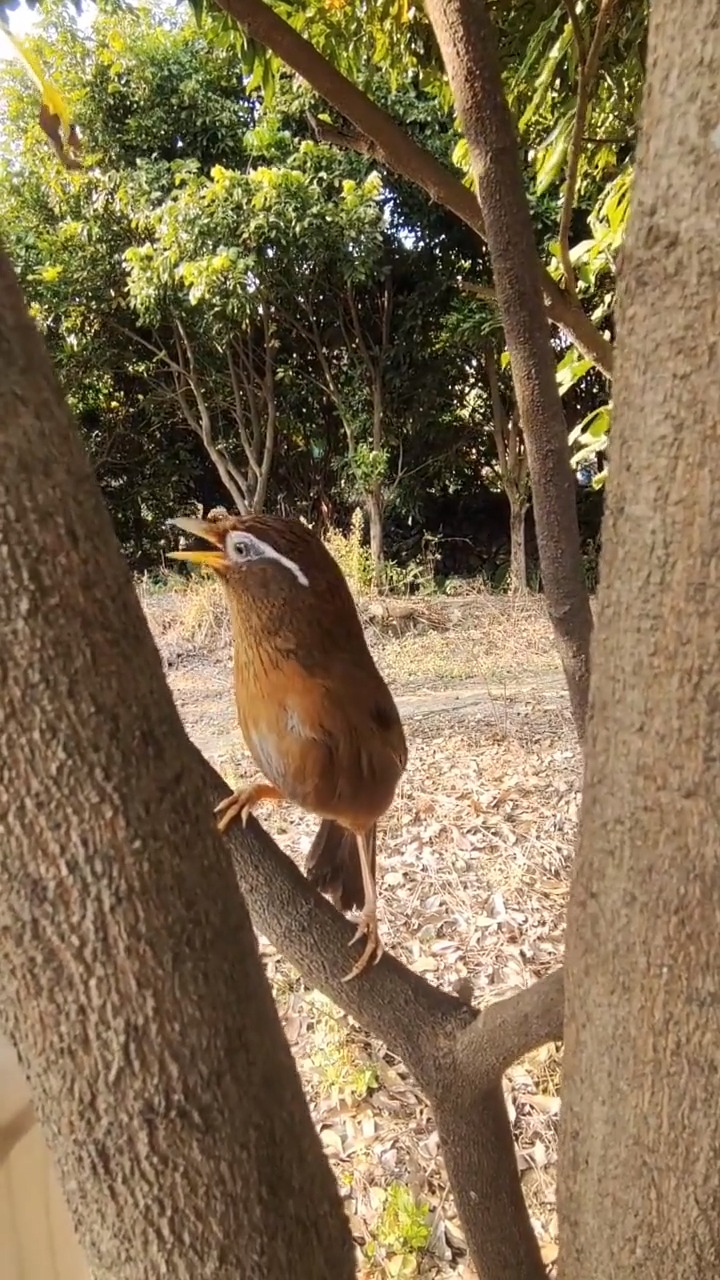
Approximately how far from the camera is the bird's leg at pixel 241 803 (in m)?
1.05

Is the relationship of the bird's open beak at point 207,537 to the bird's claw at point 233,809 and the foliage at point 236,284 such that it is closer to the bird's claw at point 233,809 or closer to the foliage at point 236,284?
the bird's claw at point 233,809

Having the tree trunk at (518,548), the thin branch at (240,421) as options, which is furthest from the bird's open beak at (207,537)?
the thin branch at (240,421)

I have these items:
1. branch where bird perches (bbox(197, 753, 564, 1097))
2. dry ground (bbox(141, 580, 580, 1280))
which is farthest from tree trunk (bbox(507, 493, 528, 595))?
branch where bird perches (bbox(197, 753, 564, 1097))

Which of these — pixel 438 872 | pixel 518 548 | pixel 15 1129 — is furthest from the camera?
pixel 518 548

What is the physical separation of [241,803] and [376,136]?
0.93m

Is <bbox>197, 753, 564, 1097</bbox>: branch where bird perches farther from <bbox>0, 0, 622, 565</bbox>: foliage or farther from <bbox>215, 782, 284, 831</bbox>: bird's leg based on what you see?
<bbox>0, 0, 622, 565</bbox>: foliage

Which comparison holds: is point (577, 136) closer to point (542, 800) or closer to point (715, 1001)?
point (715, 1001)

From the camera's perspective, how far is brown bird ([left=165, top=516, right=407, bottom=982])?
103 cm

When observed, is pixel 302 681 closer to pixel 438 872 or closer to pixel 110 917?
pixel 110 917

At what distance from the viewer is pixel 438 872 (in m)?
2.90

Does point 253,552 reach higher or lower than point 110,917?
higher

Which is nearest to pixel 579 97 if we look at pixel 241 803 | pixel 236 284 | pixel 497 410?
pixel 241 803

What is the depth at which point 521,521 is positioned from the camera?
20.4 ft

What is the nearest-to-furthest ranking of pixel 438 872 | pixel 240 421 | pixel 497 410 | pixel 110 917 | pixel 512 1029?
pixel 110 917 → pixel 512 1029 → pixel 438 872 → pixel 240 421 → pixel 497 410
